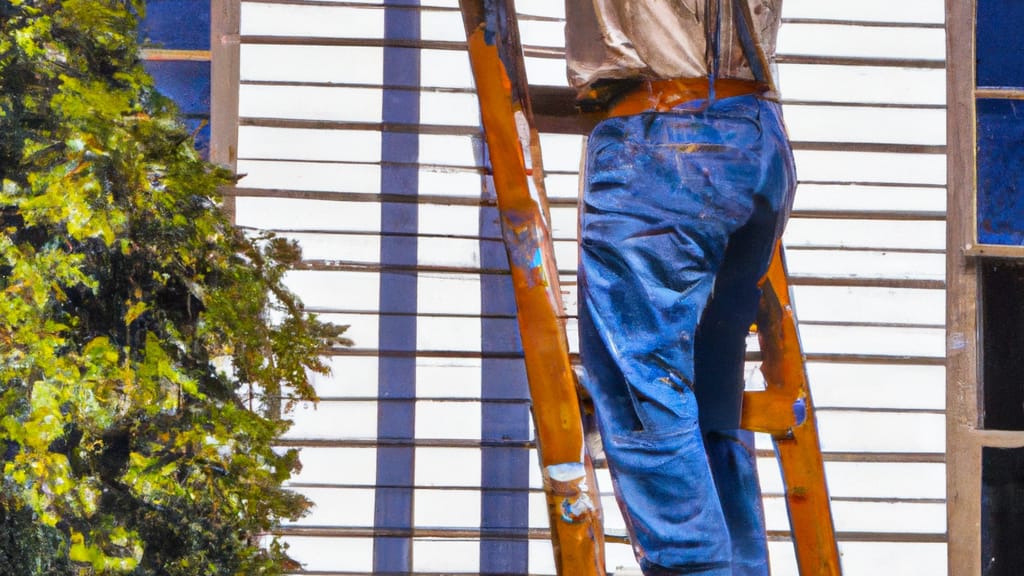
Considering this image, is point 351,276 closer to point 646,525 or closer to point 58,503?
point 58,503

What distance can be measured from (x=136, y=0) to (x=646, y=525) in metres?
1.81

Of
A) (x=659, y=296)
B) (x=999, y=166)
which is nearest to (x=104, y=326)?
(x=659, y=296)

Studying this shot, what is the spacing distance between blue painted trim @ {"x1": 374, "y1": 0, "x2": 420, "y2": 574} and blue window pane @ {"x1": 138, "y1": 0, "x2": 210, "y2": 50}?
0.51 meters

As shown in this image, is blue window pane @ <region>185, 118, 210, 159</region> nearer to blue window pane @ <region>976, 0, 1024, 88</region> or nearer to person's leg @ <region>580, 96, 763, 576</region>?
person's leg @ <region>580, 96, 763, 576</region>

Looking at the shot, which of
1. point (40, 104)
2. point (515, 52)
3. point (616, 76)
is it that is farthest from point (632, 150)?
point (40, 104)

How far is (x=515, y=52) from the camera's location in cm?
193

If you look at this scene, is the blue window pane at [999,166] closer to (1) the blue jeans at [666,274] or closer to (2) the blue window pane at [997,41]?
(2) the blue window pane at [997,41]

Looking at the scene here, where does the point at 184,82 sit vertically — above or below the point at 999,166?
above

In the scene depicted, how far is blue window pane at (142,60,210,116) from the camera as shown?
99.1 inches

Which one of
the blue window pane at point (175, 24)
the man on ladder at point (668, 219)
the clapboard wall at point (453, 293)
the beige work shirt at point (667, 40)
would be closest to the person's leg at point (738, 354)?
the man on ladder at point (668, 219)

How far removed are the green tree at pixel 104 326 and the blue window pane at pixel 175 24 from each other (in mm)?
168

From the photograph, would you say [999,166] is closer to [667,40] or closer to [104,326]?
[667,40]

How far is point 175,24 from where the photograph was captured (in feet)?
8.31

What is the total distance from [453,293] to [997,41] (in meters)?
1.76
